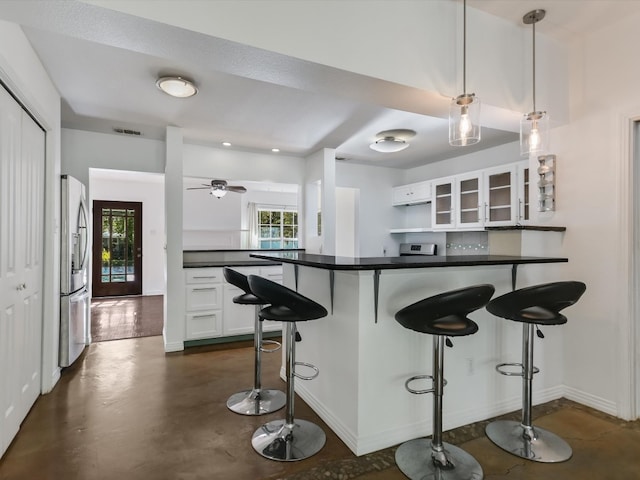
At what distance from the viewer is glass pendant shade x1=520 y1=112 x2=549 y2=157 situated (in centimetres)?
226

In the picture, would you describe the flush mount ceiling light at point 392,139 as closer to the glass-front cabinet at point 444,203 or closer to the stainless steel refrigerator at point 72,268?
the glass-front cabinet at point 444,203

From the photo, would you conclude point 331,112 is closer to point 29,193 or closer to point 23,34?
point 23,34

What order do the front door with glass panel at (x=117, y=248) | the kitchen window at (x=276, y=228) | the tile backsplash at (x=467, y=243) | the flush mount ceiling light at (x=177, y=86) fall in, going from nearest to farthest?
the flush mount ceiling light at (x=177, y=86) < the tile backsplash at (x=467, y=243) < the front door with glass panel at (x=117, y=248) < the kitchen window at (x=276, y=228)

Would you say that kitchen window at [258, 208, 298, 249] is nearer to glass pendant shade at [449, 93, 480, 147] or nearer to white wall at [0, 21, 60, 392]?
white wall at [0, 21, 60, 392]

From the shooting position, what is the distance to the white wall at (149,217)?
7309mm

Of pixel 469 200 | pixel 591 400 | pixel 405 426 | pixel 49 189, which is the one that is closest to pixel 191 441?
pixel 405 426

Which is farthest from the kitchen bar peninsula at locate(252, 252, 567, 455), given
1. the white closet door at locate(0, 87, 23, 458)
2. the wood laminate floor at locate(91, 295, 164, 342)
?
the wood laminate floor at locate(91, 295, 164, 342)

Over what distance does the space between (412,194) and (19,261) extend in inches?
187

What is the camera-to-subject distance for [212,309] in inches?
160

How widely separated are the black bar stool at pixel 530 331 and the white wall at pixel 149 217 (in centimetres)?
691

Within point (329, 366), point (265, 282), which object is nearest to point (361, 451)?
point (329, 366)

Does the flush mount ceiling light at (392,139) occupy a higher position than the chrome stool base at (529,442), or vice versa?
the flush mount ceiling light at (392,139)

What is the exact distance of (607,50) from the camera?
2400mm

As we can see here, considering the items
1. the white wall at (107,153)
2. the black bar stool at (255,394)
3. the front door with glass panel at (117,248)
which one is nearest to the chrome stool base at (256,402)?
the black bar stool at (255,394)
